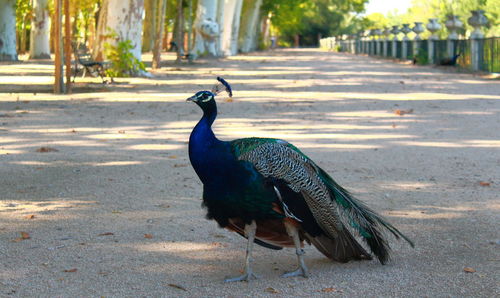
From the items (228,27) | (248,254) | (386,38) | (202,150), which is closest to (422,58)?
(228,27)

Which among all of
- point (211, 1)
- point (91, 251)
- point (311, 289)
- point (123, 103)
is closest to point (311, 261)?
point (311, 289)

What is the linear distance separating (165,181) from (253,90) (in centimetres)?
→ 1289

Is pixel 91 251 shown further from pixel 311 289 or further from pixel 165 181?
pixel 165 181

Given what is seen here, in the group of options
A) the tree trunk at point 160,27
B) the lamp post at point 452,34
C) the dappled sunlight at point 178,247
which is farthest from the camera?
the lamp post at point 452,34

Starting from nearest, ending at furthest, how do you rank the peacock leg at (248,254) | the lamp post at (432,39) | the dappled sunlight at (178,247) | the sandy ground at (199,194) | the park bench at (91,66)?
the peacock leg at (248,254) → the sandy ground at (199,194) → the dappled sunlight at (178,247) → the park bench at (91,66) → the lamp post at (432,39)

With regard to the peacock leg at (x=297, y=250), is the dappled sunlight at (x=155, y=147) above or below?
above

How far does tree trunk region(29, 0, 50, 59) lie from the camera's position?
40484mm

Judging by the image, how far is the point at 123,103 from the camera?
17.7m

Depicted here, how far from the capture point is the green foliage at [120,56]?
80.7 feet

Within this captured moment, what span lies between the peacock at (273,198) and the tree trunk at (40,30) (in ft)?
121

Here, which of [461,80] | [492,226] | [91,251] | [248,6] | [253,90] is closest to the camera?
[91,251]

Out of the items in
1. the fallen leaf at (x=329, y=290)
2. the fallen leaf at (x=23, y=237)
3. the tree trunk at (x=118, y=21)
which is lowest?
the fallen leaf at (x=329, y=290)

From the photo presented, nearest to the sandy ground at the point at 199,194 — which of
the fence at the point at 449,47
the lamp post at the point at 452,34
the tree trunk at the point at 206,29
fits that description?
the fence at the point at 449,47

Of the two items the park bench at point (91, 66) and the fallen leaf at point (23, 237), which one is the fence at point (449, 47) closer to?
Answer: the park bench at point (91, 66)
